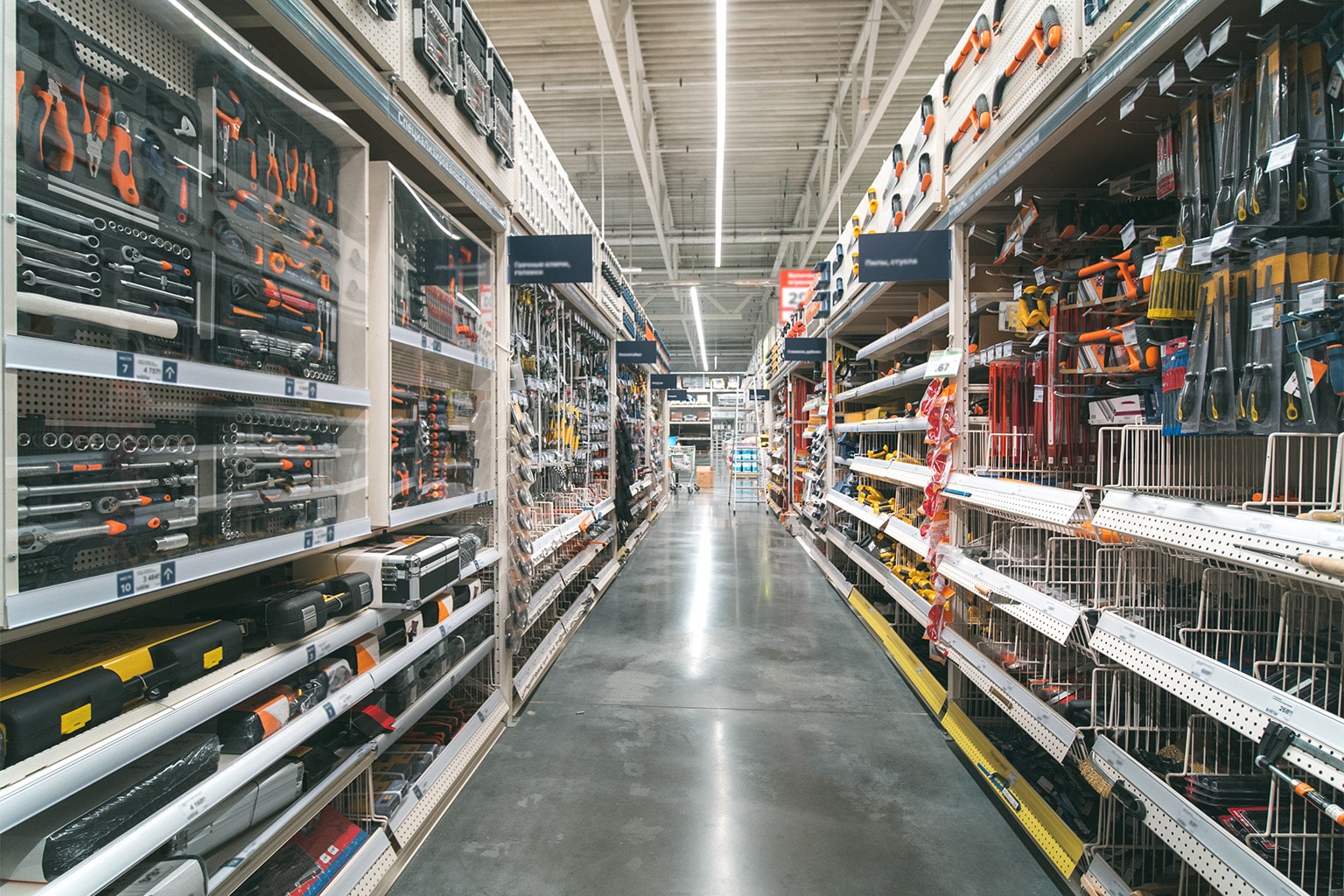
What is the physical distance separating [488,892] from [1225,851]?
6.81ft

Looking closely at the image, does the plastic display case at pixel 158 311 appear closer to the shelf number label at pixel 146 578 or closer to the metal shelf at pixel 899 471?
the shelf number label at pixel 146 578

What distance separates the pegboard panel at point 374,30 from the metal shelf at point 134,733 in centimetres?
177

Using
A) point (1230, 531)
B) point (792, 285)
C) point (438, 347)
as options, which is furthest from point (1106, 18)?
point (792, 285)

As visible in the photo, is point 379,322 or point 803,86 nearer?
point 379,322

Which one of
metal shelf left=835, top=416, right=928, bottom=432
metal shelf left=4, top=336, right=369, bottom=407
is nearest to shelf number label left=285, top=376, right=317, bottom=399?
metal shelf left=4, top=336, right=369, bottom=407

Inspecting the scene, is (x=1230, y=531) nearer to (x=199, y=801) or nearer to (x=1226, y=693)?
(x=1226, y=693)

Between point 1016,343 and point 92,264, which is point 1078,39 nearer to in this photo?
point 1016,343

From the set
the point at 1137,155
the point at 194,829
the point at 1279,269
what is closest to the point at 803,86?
the point at 1137,155

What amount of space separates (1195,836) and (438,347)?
2.77m

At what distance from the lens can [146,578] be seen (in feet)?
4.13

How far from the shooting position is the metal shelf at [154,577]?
3.45 feet

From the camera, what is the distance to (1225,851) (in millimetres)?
1428

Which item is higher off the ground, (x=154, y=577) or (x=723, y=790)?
(x=154, y=577)

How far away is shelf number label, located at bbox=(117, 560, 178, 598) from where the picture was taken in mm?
1206
